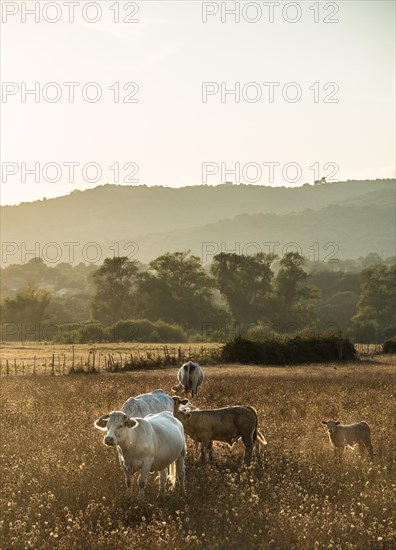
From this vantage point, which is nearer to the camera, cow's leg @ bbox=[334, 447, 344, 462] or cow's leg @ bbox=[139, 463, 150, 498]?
cow's leg @ bbox=[139, 463, 150, 498]

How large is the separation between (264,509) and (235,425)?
466 cm

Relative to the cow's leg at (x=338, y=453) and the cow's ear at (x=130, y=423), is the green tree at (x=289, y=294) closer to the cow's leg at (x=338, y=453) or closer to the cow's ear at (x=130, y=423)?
the cow's leg at (x=338, y=453)

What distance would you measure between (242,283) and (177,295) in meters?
9.96

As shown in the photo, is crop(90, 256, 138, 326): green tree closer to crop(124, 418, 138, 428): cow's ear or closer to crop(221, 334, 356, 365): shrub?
crop(221, 334, 356, 365): shrub

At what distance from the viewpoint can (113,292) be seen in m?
122

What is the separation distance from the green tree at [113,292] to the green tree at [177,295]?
10.5 feet

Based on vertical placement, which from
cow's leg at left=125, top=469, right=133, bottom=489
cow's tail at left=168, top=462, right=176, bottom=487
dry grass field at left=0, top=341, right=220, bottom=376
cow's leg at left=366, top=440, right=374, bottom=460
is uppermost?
cow's leg at left=125, top=469, right=133, bottom=489

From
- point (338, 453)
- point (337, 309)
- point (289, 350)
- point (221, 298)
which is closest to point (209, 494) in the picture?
point (338, 453)

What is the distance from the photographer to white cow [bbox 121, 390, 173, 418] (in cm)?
1708

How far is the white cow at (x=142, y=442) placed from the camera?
12633 mm

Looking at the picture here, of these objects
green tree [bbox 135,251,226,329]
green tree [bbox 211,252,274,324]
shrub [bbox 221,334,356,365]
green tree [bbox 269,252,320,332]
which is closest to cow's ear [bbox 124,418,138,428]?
shrub [bbox 221,334,356,365]

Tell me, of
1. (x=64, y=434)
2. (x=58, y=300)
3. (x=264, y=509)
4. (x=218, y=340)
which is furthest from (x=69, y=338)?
(x=264, y=509)

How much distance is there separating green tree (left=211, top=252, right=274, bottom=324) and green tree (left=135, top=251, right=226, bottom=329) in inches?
94.2

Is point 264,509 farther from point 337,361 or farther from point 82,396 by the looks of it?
point 337,361
